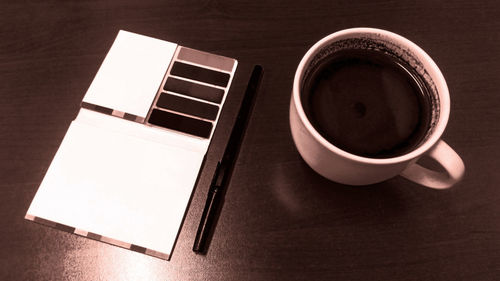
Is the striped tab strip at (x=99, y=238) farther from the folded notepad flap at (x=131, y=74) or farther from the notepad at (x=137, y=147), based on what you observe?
the folded notepad flap at (x=131, y=74)

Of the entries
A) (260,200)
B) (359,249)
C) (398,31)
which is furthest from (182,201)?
(398,31)

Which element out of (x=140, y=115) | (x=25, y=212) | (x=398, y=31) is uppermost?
(x=398, y=31)

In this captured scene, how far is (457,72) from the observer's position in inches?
19.3

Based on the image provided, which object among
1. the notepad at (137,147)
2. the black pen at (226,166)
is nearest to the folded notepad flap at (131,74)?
the notepad at (137,147)

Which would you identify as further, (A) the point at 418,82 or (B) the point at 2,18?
(B) the point at 2,18

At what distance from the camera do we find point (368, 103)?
39 cm

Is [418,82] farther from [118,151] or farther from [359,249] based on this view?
[118,151]

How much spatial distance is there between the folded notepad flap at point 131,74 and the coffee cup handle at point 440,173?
12.7 inches

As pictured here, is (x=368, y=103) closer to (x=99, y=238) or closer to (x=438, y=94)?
(x=438, y=94)

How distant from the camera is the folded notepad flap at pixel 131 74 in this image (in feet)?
1.55

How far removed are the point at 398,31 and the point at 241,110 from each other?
261mm

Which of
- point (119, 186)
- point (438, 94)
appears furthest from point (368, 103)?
point (119, 186)

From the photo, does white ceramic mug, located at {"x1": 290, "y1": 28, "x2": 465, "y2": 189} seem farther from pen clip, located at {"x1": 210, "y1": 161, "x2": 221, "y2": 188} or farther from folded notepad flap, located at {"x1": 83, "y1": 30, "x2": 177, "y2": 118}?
folded notepad flap, located at {"x1": 83, "y1": 30, "x2": 177, "y2": 118}

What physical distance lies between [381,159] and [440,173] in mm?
99
